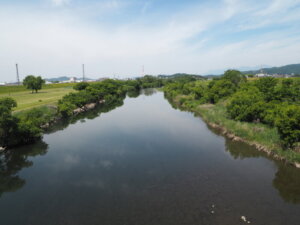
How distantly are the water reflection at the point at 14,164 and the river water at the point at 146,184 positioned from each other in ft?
0.26

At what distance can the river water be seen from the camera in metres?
10.9

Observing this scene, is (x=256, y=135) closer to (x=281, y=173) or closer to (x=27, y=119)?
(x=281, y=173)

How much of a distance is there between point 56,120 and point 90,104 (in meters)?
16.2

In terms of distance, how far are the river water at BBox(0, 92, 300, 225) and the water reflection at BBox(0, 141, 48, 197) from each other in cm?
8

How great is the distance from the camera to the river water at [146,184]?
10867 mm

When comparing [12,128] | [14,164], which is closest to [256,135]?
[14,164]

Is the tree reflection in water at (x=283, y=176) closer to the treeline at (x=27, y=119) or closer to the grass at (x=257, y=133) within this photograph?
the grass at (x=257, y=133)

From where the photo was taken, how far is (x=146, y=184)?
14.0 meters

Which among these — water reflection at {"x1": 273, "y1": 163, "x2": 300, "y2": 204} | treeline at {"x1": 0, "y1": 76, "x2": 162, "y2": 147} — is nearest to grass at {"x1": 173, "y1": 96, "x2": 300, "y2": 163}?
water reflection at {"x1": 273, "y1": 163, "x2": 300, "y2": 204}

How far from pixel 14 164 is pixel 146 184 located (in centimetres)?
1288

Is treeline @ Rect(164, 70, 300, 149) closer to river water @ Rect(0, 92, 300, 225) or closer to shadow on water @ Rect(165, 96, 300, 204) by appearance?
shadow on water @ Rect(165, 96, 300, 204)

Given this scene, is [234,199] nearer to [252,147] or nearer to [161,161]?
[161,161]

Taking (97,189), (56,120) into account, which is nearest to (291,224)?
(97,189)

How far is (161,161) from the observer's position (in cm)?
1767
